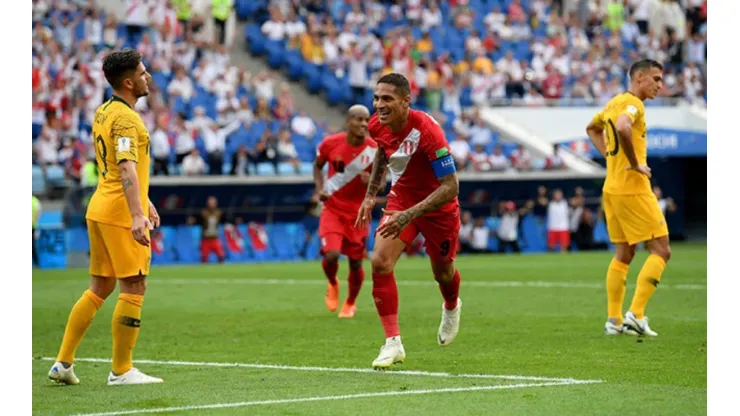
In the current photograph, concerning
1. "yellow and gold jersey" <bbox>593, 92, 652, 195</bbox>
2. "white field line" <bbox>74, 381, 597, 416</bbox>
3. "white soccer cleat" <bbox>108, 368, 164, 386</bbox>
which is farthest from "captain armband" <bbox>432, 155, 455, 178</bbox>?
"yellow and gold jersey" <bbox>593, 92, 652, 195</bbox>

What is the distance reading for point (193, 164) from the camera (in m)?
31.3

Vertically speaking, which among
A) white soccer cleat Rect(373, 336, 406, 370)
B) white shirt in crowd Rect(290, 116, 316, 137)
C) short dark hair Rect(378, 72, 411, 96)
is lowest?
white soccer cleat Rect(373, 336, 406, 370)

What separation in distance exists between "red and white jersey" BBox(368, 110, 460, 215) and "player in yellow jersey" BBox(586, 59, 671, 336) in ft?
8.88

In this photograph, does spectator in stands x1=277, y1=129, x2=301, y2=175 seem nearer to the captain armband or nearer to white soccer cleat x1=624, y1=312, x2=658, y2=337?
white soccer cleat x1=624, y1=312, x2=658, y2=337

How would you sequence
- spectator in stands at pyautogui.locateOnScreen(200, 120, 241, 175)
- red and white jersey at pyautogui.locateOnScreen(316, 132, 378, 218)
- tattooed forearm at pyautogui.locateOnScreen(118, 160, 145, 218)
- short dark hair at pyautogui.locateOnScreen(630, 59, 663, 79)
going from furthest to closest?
spectator in stands at pyautogui.locateOnScreen(200, 120, 241, 175), red and white jersey at pyautogui.locateOnScreen(316, 132, 378, 218), short dark hair at pyautogui.locateOnScreen(630, 59, 663, 79), tattooed forearm at pyautogui.locateOnScreen(118, 160, 145, 218)

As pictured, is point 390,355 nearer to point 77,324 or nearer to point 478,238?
point 77,324

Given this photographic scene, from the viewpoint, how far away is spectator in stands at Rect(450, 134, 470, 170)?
1409 inches

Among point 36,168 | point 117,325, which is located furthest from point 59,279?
point 117,325

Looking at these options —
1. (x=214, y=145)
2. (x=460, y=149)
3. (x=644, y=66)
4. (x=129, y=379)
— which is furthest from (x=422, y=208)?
(x=460, y=149)

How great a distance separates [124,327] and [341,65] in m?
29.0

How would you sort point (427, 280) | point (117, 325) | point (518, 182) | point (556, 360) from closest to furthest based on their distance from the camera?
1. point (117, 325)
2. point (556, 360)
3. point (427, 280)
4. point (518, 182)

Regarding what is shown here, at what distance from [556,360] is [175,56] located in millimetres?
25272

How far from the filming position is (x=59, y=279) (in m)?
24.2
